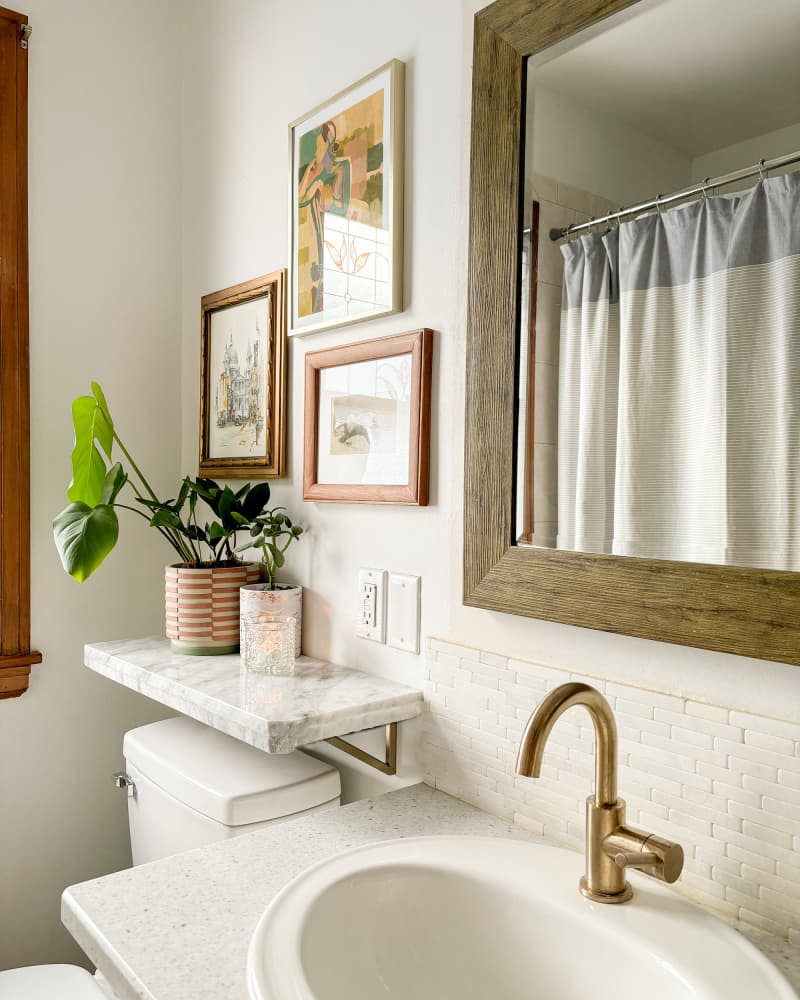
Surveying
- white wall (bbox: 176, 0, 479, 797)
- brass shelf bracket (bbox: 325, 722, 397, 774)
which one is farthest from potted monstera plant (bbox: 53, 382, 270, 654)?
brass shelf bracket (bbox: 325, 722, 397, 774)

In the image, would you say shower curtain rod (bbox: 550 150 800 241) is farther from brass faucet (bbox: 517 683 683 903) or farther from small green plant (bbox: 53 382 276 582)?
small green plant (bbox: 53 382 276 582)

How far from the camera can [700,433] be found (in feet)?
2.62

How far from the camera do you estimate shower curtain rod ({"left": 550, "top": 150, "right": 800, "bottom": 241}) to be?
2.47 ft

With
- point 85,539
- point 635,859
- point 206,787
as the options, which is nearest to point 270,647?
point 206,787

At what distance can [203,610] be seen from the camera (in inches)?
55.8

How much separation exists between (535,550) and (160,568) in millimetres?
1110

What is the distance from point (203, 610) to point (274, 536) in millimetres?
192

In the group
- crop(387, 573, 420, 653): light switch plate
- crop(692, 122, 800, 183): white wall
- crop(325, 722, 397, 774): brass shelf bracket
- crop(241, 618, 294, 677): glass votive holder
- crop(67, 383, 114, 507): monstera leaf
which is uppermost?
crop(692, 122, 800, 183): white wall

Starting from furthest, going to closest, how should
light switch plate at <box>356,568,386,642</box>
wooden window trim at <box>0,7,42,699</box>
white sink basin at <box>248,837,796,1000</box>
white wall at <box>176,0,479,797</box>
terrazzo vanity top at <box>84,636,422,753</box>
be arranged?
wooden window trim at <box>0,7,42,699</box> < light switch plate at <box>356,568,386,642</box> < white wall at <box>176,0,479,797</box> < terrazzo vanity top at <box>84,636,422,753</box> < white sink basin at <box>248,837,796,1000</box>

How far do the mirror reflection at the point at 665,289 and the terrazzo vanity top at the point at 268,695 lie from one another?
1.14 ft

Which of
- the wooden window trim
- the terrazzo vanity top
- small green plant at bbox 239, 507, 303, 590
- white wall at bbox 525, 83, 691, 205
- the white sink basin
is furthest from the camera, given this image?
the wooden window trim

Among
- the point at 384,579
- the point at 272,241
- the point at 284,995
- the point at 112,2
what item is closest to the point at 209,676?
the point at 384,579

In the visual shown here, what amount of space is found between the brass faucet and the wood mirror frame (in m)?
0.13

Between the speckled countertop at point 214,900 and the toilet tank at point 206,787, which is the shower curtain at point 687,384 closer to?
the speckled countertop at point 214,900
